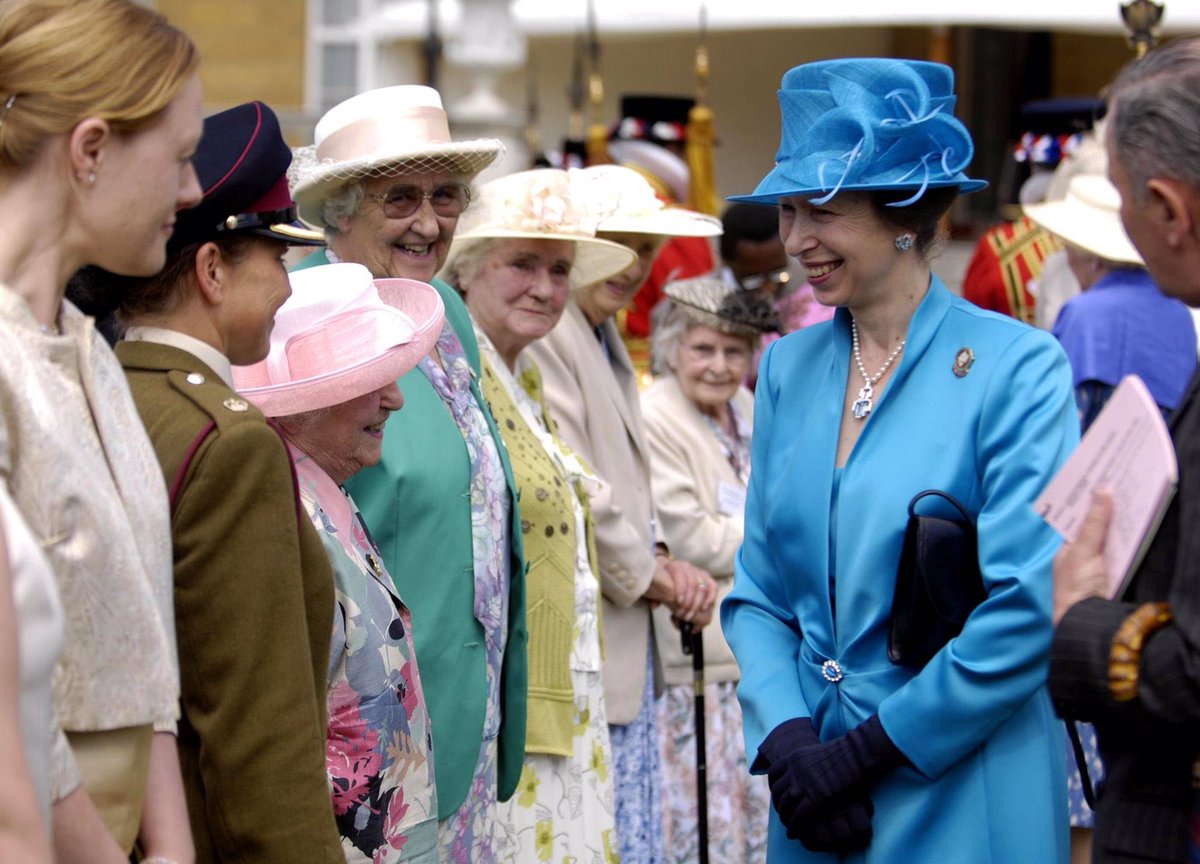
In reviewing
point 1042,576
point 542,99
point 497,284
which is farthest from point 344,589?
point 542,99

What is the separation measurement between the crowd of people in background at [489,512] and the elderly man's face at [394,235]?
10 millimetres

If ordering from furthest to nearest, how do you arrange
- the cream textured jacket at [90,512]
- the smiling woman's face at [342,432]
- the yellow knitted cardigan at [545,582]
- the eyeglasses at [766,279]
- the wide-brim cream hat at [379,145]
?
the eyeglasses at [766,279] < the yellow knitted cardigan at [545,582] < the wide-brim cream hat at [379,145] < the smiling woman's face at [342,432] < the cream textured jacket at [90,512]

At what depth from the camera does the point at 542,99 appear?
10.5m

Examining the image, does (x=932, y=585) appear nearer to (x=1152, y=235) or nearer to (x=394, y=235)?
(x=1152, y=235)

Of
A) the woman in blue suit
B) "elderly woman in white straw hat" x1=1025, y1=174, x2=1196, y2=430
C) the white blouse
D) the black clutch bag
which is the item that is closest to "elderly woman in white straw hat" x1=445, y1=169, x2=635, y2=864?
the woman in blue suit

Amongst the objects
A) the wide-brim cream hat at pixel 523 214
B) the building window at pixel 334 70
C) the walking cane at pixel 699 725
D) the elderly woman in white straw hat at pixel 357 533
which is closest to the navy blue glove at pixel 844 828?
the elderly woman in white straw hat at pixel 357 533

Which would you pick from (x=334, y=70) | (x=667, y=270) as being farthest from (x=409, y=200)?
(x=334, y=70)

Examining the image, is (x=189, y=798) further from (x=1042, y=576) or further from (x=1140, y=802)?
(x=1042, y=576)

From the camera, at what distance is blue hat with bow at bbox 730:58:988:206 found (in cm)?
318

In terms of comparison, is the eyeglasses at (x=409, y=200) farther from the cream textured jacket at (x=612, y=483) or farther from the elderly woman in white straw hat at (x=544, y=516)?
the cream textured jacket at (x=612, y=483)

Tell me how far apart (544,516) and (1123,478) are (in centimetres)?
218

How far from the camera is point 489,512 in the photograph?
3.66 meters

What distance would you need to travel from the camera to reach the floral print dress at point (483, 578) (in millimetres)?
3572

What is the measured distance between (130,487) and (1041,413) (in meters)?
1.70
